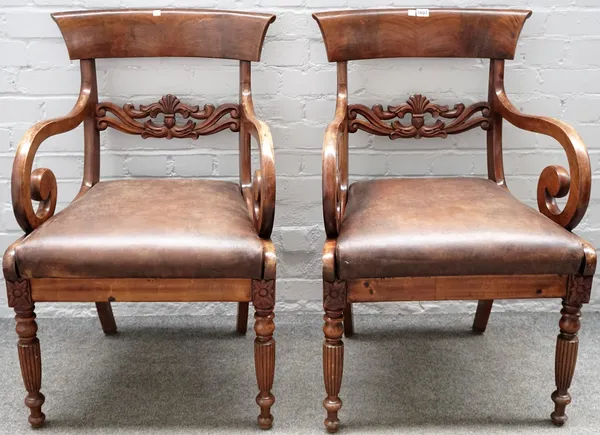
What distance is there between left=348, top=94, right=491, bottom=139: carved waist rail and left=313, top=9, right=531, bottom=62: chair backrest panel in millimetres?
132

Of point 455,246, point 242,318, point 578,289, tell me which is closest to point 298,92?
point 242,318

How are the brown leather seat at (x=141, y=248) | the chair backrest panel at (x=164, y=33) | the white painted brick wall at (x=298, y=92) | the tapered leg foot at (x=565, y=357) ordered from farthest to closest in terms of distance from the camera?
the white painted brick wall at (x=298, y=92)
the chair backrest panel at (x=164, y=33)
the tapered leg foot at (x=565, y=357)
the brown leather seat at (x=141, y=248)

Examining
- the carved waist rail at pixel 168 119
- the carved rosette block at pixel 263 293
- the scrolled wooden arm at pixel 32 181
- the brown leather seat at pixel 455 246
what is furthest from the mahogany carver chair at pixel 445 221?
the scrolled wooden arm at pixel 32 181

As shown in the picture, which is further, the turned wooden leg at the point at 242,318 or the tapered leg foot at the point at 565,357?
the turned wooden leg at the point at 242,318

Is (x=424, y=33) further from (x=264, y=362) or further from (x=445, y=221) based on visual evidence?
(x=264, y=362)

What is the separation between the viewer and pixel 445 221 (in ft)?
5.15

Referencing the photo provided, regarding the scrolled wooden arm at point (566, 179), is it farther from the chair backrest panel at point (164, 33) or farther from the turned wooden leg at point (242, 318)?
the turned wooden leg at point (242, 318)

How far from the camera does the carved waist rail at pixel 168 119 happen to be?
1.93 meters

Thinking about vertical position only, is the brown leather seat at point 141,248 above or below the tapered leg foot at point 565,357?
above

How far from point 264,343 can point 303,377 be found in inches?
12.9

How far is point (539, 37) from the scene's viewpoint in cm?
203

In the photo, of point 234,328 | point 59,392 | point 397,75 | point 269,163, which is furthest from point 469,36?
point 59,392

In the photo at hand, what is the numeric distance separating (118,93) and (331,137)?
28.2 inches

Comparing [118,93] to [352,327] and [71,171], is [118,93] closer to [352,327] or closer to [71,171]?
[71,171]
